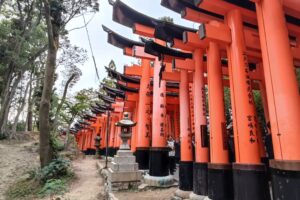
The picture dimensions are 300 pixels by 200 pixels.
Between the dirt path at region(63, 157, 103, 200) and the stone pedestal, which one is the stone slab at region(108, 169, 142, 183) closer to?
the stone pedestal

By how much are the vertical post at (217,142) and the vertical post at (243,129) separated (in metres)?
0.49

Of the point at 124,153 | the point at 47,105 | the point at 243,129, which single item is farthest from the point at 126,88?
the point at 243,129

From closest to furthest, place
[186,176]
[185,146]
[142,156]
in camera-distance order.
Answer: [186,176]
[185,146]
[142,156]

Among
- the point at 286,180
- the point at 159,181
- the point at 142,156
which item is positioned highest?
the point at 142,156

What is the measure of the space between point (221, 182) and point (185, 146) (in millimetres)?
2235

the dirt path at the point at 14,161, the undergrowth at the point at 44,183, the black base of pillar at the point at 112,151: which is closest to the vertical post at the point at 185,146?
the undergrowth at the point at 44,183

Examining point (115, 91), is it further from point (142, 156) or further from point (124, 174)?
point (124, 174)

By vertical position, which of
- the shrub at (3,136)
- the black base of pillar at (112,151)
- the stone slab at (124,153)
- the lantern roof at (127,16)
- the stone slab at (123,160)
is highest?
the lantern roof at (127,16)

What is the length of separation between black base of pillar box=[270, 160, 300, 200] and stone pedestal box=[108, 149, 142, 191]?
569cm

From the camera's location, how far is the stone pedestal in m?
8.14

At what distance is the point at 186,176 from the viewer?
A: 644cm

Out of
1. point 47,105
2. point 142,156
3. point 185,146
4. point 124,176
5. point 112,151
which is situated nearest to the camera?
point 185,146

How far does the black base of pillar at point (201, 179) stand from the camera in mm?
5371

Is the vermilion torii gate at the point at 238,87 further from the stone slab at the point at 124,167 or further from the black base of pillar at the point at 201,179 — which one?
the stone slab at the point at 124,167
